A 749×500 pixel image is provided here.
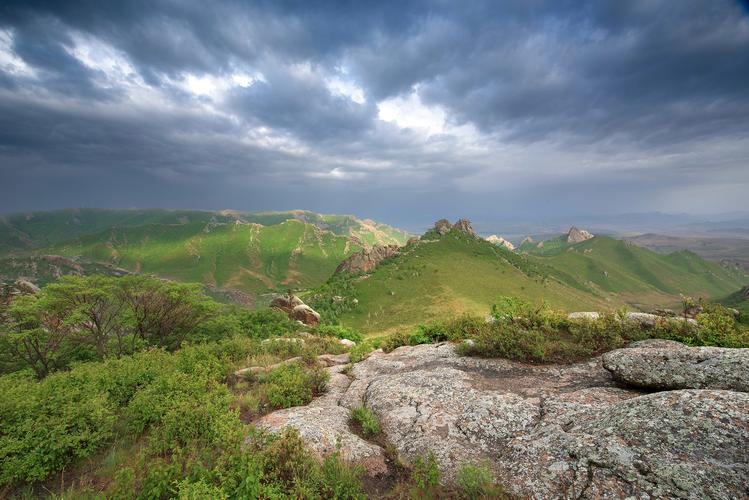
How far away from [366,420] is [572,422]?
18.7 ft

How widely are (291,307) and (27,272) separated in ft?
784

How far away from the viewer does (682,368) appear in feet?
28.6

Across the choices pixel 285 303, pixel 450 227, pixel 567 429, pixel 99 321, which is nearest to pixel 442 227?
pixel 450 227

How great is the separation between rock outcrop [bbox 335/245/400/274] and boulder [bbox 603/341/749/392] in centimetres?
8888

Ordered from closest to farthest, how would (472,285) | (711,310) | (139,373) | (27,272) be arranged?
(139,373) < (711,310) < (472,285) < (27,272)

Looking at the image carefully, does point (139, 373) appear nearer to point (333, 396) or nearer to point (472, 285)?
point (333, 396)

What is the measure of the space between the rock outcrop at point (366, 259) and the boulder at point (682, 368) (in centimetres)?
8888

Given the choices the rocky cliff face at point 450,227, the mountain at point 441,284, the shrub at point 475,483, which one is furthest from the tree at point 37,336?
the rocky cliff face at point 450,227

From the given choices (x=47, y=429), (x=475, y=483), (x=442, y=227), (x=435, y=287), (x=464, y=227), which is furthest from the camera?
(x=464, y=227)

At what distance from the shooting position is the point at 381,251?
365ft

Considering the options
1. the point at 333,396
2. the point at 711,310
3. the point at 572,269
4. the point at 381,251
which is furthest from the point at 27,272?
the point at 572,269

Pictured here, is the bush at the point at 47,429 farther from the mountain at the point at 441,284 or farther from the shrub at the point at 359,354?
the mountain at the point at 441,284

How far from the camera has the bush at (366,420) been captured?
9523mm

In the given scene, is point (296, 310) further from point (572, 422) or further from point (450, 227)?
point (450, 227)
